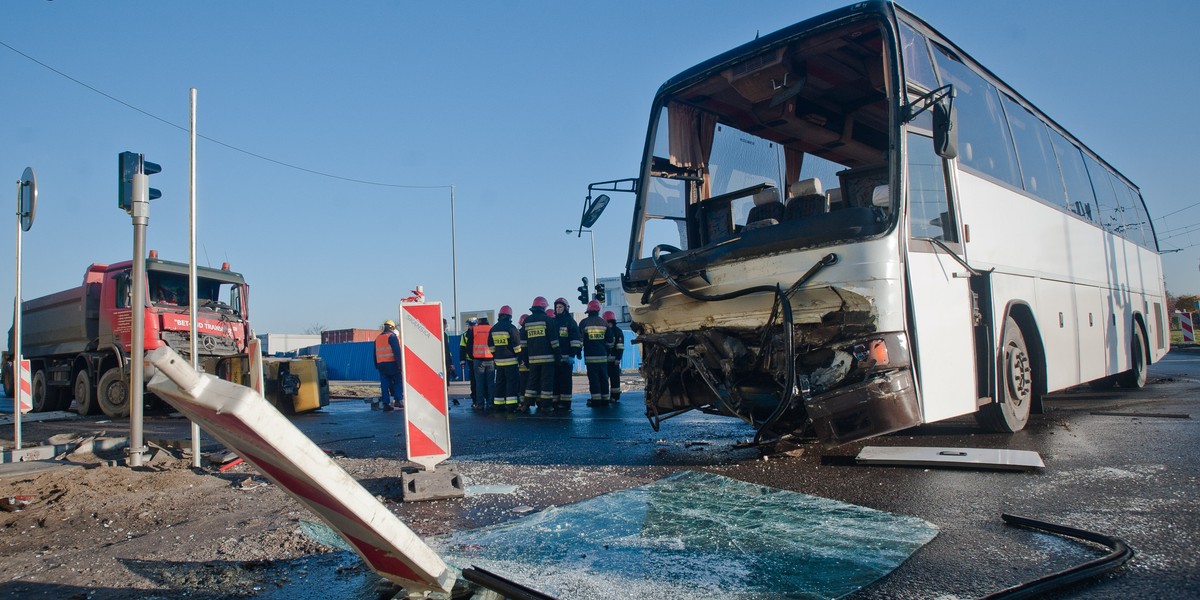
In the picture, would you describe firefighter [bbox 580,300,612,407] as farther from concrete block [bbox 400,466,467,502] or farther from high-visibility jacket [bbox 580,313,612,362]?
concrete block [bbox 400,466,467,502]

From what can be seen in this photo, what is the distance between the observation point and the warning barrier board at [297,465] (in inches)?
65.7

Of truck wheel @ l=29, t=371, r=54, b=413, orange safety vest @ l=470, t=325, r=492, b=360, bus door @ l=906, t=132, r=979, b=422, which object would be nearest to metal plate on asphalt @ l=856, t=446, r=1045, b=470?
bus door @ l=906, t=132, r=979, b=422

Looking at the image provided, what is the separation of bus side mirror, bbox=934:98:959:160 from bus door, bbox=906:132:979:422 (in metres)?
0.21

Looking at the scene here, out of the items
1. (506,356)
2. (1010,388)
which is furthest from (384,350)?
(1010,388)

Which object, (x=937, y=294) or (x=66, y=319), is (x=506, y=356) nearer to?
(x=937, y=294)

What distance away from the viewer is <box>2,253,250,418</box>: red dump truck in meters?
12.8

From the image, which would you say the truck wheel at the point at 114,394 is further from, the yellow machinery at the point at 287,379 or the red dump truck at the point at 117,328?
the yellow machinery at the point at 287,379

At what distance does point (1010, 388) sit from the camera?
6.13 m

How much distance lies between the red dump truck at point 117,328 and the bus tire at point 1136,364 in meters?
14.6

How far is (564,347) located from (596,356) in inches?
23.5

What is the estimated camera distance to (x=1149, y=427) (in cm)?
644

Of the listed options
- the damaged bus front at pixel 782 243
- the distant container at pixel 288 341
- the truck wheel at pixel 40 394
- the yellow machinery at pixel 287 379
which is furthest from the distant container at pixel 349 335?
the damaged bus front at pixel 782 243

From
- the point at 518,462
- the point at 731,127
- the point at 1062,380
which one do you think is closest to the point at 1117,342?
the point at 1062,380

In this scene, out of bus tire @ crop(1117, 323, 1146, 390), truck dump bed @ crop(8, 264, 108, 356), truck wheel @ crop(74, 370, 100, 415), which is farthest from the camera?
truck dump bed @ crop(8, 264, 108, 356)
